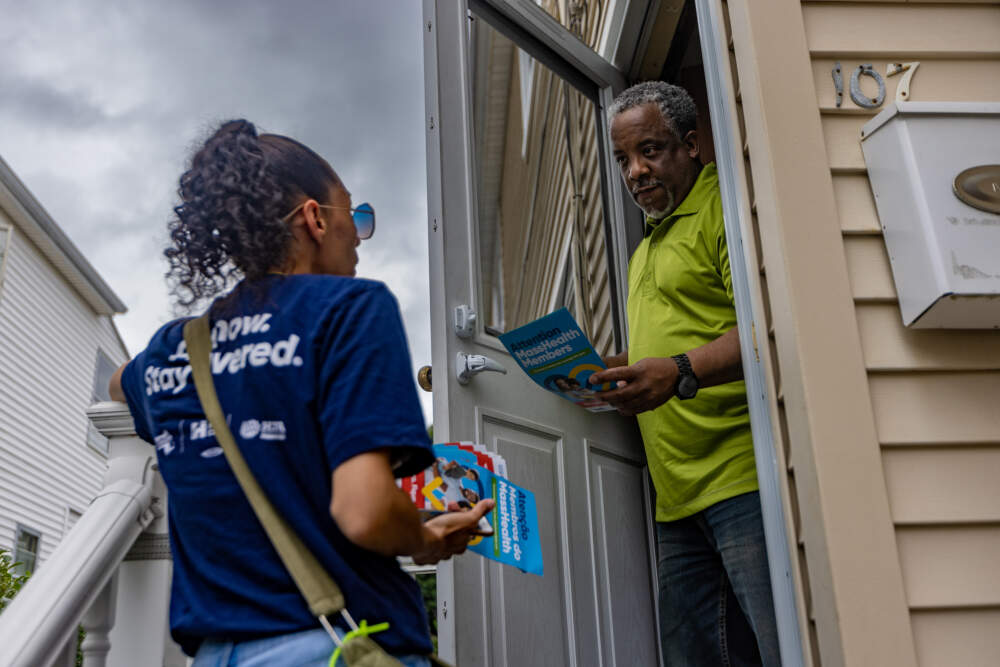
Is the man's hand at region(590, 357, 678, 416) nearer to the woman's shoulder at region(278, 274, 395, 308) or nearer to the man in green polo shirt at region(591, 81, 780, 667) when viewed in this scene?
the man in green polo shirt at region(591, 81, 780, 667)

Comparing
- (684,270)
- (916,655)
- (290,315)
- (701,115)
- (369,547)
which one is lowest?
(916,655)

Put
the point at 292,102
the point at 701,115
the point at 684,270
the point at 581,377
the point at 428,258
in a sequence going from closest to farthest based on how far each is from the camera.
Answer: the point at 581,377 → the point at 684,270 → the point at 428,258 → the point at 701,115 → the point at 292,102

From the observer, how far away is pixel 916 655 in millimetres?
1618

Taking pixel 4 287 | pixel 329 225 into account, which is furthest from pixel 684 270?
pixel 4 287

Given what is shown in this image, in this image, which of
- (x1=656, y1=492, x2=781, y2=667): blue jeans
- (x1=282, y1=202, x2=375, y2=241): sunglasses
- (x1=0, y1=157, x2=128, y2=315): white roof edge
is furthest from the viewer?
(x1=0, y1=157, x2=128, y2=315): white roof edge

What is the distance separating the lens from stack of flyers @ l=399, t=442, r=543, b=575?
162 cm

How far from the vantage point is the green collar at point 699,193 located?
2596 mm

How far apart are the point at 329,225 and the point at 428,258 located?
4.50ft

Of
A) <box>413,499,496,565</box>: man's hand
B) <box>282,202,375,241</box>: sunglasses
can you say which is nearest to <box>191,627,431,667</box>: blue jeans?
<box>413,499,496,565</box>: man's hand

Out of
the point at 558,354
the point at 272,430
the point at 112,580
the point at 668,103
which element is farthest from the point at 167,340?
the point at 668,103

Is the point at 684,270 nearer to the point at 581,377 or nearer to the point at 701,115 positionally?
the point at 581,377

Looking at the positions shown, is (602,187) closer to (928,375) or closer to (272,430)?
(928,375)

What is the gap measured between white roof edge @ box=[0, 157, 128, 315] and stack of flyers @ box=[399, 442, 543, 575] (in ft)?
39.7

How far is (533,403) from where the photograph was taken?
272 cm
